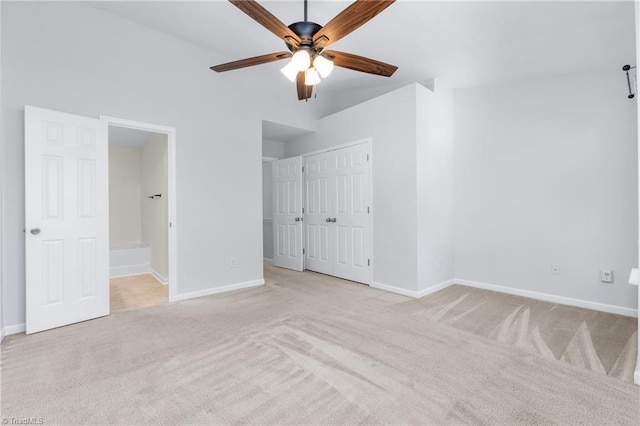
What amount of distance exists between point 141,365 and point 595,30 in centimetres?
460

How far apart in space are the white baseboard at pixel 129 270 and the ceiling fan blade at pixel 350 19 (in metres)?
4.73

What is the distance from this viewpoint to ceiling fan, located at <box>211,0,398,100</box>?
1740mm

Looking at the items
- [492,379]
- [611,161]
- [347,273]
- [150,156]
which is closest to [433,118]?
[611,161]

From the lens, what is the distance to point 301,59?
6.61 ft

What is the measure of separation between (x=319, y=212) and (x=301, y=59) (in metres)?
3.15

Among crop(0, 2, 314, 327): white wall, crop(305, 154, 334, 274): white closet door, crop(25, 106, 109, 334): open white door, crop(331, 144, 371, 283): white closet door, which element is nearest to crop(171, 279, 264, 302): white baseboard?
crop(0, 2, 314, 327): white wall

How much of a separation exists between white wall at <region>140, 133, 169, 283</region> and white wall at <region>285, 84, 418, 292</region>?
9.03 ft

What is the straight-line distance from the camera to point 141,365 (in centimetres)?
209

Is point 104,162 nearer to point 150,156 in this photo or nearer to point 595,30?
point 150,156

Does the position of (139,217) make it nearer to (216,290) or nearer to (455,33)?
(216,290)

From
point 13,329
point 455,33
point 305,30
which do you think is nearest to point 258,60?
point 305,30

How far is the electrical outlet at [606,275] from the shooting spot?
319 cm

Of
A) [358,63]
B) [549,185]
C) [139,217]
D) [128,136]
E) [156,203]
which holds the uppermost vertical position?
[128,136]

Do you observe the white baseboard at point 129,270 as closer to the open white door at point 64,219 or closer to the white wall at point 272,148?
the open white door at point 64,219
